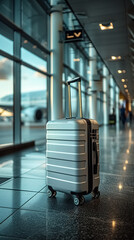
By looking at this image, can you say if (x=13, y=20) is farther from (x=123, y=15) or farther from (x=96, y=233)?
(x=96, y=233)

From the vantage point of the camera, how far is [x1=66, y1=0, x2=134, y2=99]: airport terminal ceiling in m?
5.71

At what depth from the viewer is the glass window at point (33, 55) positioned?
10.2 metres

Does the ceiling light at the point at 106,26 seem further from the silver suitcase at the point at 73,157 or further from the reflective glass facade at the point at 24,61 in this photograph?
the silver suitcase at the point at 73,157

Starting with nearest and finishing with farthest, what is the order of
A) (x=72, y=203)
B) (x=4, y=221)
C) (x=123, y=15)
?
(x=4, y=221), (x=72, y=203), (x=123, y=15)

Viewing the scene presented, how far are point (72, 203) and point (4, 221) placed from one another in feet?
2.97

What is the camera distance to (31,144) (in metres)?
9.67

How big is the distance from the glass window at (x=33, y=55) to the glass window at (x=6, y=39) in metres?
1.07

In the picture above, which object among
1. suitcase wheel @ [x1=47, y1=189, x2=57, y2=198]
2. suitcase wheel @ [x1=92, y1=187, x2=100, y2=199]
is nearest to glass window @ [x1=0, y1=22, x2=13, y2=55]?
suitcase wheel @ [x1=47, y1=189, x2=57, y2=198]

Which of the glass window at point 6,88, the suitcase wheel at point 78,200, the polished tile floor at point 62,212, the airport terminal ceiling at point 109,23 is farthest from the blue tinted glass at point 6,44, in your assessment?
the suitcase wheel at point 78,200

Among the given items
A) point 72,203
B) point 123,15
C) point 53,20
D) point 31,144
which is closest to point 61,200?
point 72,203

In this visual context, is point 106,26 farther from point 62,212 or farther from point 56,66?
point 62,212

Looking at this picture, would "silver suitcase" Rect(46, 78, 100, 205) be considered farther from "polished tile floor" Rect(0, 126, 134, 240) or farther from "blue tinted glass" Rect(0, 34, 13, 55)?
"blue tinted glass" Rect(0, 34, 13, 55)

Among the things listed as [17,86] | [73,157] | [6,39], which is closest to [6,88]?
[17,86]

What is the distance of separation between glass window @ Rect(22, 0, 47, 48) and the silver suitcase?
808cm
